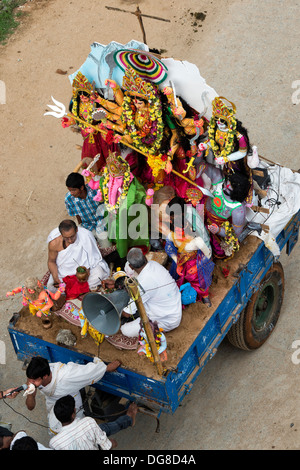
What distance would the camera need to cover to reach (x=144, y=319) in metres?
5.36

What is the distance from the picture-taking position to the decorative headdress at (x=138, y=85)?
633 centimetres

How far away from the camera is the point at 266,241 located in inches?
264

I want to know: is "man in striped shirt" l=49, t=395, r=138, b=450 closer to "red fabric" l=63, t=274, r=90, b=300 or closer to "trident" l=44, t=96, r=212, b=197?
"red fabric" l=63, t=274, r=90, b=300

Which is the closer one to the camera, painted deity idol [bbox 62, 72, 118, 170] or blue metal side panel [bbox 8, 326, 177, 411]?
blue metal side panel [bbox 8, 326, 177, 411]

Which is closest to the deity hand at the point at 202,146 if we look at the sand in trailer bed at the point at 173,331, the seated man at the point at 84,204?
the sand in trailer bed at the point at 173,331

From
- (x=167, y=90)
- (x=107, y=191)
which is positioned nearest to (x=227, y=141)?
(x=167, y=90)

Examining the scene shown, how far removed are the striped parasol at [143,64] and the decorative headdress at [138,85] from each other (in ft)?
0.19

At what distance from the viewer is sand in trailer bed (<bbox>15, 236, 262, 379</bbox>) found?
19.6ft

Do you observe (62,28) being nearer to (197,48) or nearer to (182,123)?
(197,48)

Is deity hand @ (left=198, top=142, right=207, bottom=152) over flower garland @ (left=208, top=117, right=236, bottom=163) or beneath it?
beneath

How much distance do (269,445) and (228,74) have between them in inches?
233

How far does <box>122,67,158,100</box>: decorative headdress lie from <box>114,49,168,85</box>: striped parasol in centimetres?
6

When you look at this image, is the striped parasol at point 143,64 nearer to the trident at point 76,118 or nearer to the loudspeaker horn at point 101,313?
the trident at point 76,118

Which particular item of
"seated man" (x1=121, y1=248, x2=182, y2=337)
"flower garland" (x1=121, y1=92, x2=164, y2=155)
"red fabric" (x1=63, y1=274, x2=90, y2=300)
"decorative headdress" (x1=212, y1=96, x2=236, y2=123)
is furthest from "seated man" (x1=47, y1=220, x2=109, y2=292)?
"decorative headdress" (x1=212, y1=96, x2=236, y2=123)
